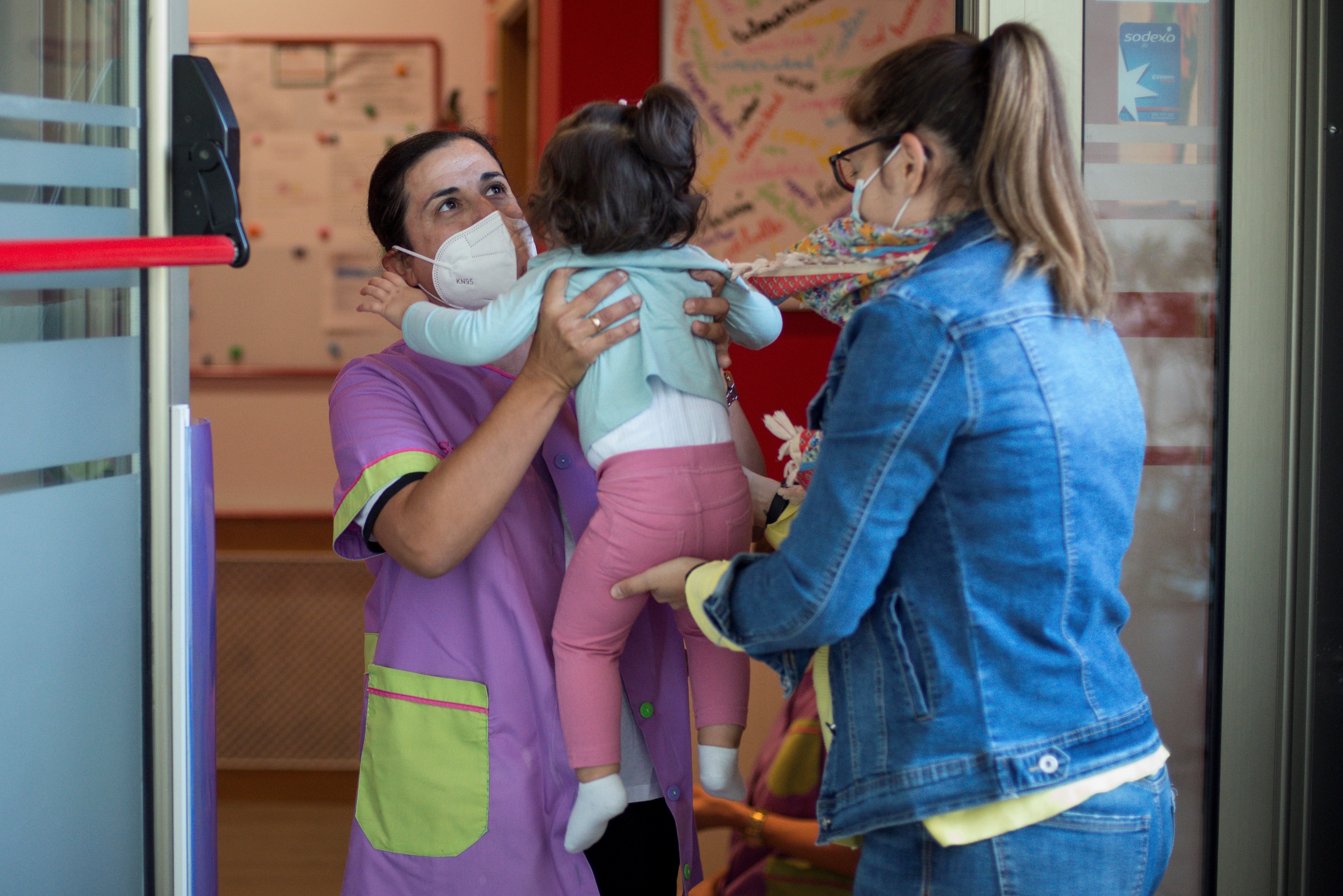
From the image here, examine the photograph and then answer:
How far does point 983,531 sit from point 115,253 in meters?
0.84

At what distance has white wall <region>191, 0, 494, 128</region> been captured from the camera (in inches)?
148

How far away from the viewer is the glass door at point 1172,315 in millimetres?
1641

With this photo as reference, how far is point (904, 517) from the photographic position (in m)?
0.96

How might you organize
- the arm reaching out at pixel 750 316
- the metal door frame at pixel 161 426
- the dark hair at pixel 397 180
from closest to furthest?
the metal door frame at pixel 161 426 < the arm reaching out at pixel 750 316 < the dark hair at pixel 397 180

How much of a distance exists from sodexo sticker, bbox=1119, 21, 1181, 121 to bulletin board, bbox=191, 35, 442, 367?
270 cm

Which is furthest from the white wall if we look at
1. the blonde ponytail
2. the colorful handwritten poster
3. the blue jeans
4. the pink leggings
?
the blue jeans

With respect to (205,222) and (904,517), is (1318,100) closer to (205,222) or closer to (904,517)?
(904,517)

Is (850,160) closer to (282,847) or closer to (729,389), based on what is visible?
(729,389)

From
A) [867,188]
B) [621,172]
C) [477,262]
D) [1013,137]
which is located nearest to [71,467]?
[477,262]

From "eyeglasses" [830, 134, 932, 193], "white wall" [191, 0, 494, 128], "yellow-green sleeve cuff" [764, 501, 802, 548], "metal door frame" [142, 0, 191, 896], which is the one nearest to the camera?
"eyeglasses" [830, 134, 932, 193]

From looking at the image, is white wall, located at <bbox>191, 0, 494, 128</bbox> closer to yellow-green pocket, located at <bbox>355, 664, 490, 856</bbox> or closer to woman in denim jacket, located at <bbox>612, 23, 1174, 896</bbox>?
yellow-green pocket, located at <bbox>355, 664, 490, 856</bbox>

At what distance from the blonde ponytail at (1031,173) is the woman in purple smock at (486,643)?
447 mm

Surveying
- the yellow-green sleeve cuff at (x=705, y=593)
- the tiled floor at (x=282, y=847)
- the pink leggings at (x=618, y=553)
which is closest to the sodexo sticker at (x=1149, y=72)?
the pink leggings at (x=618, y=553)

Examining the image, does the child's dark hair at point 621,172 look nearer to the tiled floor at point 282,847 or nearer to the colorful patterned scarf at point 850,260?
the colorful patterned scarf at point 850,260
